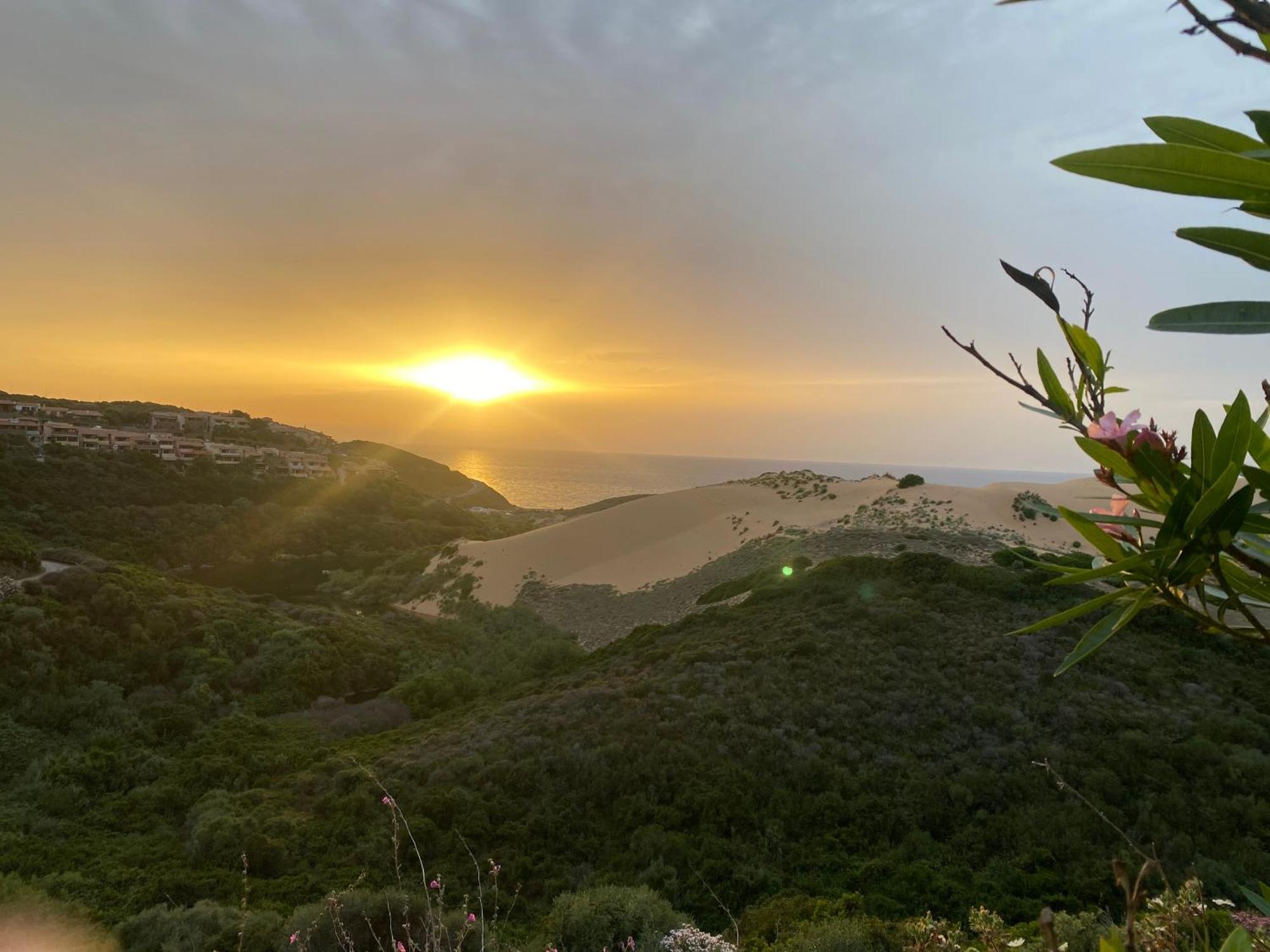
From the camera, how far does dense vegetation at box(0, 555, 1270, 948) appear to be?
578 centimetres

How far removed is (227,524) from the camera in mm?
29453

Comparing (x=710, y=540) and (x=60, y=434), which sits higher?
(x=60, y=434)

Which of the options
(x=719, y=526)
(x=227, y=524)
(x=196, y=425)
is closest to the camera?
(x=719, y=526)

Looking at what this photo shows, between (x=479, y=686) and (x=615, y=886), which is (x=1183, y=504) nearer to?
(x=615, y=886)

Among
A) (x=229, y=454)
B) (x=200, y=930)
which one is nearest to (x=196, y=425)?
(x=229, y=454)

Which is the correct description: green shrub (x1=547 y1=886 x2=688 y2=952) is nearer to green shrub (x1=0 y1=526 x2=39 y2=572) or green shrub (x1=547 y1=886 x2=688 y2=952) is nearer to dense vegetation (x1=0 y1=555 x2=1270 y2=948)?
dense vegetation (x1=0 y1=555 x2=1270 y2=948)

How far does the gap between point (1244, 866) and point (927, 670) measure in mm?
4167

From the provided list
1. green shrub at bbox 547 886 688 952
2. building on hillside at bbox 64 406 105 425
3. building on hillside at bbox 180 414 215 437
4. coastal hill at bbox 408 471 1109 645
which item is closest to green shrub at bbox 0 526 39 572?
coastal hill at bbox 408 471 1109 645

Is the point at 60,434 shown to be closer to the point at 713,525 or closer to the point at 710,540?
the point at 713,525

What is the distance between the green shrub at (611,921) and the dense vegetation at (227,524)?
20.4 meters

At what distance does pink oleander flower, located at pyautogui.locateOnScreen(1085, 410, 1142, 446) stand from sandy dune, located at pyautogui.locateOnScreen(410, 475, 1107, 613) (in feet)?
64.5

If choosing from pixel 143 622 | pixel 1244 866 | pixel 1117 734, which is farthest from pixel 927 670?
pixel 143 622

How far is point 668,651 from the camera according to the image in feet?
38.3

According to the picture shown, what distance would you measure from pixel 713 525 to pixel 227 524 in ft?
72.7
